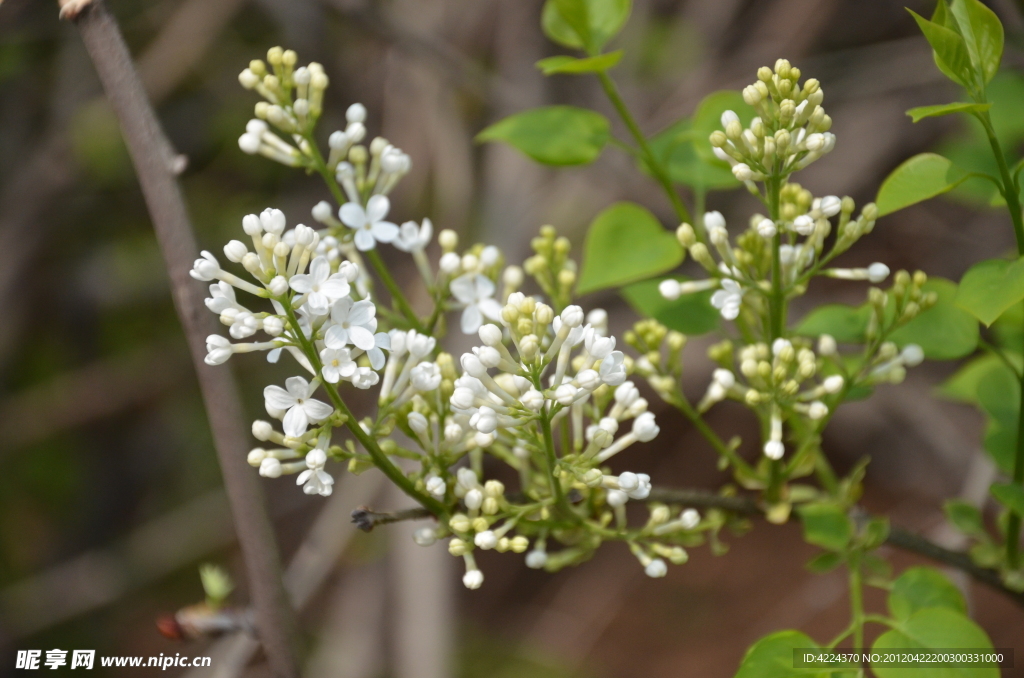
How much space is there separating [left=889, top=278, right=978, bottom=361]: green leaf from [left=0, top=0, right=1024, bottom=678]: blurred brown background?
250 cm

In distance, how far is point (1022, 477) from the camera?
59.2 inches

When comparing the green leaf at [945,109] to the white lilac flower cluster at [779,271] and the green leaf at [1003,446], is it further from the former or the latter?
the green leaf at [1003,446]

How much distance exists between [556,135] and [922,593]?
1.20 m

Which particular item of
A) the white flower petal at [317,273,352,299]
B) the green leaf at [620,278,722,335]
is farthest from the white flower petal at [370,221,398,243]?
the green leaf at [620,278,722,335]

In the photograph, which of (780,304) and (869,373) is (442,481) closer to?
(780,304)

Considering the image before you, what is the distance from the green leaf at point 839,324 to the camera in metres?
1.51

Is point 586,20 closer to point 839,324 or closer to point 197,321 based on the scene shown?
point 839,324

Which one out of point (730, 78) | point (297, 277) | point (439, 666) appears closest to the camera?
point (297, 277)

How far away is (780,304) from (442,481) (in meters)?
0.65

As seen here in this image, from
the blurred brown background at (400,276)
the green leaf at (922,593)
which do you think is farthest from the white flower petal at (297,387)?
the blurred brown background at (400,276)

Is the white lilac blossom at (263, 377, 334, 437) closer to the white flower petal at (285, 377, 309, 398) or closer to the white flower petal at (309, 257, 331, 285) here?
the white flower petal at (285, 377, 309, 398)

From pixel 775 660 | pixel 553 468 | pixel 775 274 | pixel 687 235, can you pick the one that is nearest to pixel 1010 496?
pixel 775 660

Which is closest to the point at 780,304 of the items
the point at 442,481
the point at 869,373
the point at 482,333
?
the point at 869,373

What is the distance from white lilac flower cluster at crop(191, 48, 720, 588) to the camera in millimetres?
1082
